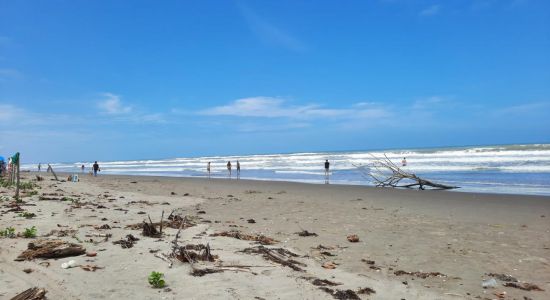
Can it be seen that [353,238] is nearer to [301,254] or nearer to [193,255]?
[301,254]

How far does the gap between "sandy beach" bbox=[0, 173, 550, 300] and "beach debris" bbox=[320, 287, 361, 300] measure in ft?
0.07

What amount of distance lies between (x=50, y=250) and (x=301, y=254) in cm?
386

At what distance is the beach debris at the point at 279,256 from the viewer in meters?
6.16

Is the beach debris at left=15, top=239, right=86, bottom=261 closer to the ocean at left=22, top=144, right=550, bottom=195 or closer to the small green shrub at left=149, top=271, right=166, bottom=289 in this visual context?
the small green shrub at left=149, top=271, right=166, bottom=289

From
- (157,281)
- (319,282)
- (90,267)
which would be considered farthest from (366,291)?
(90,267)

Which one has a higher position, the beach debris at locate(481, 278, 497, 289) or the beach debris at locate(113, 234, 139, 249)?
the beach debris at locate(113, 234, 139, 249)

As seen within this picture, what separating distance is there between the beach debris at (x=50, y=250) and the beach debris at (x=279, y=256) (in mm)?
2540

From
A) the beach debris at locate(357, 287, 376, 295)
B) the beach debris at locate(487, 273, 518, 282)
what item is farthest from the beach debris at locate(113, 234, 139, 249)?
the beach debris at locate(487, 273, 518, 282)

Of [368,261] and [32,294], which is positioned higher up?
[32,294]

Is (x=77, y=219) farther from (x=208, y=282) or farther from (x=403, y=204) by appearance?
(x=403, y=204)

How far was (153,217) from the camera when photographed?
440 inches

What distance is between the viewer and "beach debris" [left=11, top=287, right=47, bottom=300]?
430 cm

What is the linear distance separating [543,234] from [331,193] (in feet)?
36.6

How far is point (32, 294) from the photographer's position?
436 cm
